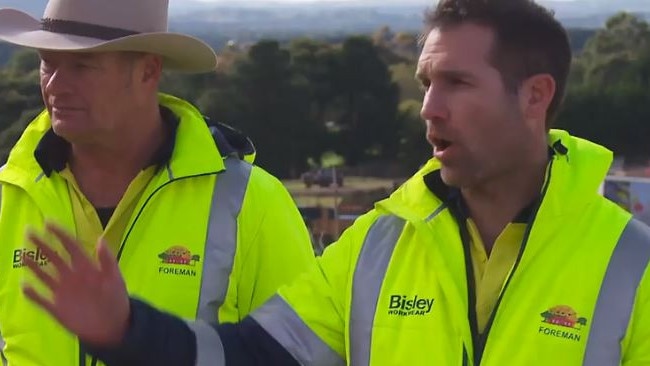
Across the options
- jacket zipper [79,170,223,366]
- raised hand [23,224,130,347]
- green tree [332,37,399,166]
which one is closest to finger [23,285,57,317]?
raised hand [23,224,130,347]

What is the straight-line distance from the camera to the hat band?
8.98ft

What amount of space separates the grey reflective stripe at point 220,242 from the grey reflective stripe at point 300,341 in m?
0.44

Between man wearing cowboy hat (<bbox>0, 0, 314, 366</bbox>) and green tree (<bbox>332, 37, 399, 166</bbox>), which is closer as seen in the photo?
man wearing cowboy hat (<bbox>0, 0, 314, 366</bbox>)

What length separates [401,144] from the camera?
11828 mm

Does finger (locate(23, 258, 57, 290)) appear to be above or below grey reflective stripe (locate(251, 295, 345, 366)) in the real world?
above

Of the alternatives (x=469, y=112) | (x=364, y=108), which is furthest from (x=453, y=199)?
(x=364, y=108)

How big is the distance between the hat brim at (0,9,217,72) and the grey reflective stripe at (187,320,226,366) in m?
0.83

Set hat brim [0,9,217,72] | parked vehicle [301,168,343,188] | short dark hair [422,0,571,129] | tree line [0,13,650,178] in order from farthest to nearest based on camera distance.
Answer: parked vehicle [301,168,343,188] < tree line [0,13,650,178] < hat brim [0,9,217,72] < short dark hair [422,0,571,129]

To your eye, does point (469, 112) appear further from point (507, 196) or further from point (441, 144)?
point (507, 196)

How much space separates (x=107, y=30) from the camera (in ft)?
9.05

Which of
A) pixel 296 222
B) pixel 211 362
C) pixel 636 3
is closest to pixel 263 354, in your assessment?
pixel 211 362

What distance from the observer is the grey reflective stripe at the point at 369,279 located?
6.75 feet

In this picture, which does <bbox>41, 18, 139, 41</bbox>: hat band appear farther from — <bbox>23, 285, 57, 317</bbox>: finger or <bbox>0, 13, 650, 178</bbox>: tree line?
<bbox>0, 13, 650, 178</bbox>: tree line

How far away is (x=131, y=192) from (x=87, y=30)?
0.42 metres
